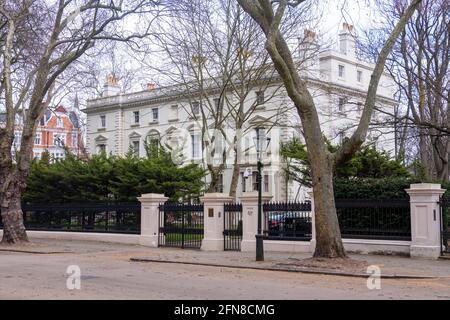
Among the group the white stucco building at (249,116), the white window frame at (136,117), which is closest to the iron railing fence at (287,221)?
the white stucco building at (249,116)

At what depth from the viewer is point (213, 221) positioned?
21.4 metres

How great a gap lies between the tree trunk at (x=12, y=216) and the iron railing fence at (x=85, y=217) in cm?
378

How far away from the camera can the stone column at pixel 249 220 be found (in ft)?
67.2

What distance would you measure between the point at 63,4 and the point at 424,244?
54.8 feet

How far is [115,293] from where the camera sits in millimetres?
10664

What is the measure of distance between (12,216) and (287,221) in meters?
11.6

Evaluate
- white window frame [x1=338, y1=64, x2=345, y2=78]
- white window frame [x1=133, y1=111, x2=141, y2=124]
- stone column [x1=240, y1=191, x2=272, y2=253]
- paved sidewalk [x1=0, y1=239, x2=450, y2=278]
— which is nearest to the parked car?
stone column [x1=240, y1=191, x2=272, y2=253]

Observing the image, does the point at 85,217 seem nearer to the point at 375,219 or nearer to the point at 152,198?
the point at 152,198

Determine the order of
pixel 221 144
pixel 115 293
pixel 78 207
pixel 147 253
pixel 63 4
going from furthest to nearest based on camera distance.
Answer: pixel 221 144 < pixel 78 207 < pixel 63 4 < pixel 147 253 < pixel 115 293

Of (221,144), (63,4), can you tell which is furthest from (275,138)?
(63,4)

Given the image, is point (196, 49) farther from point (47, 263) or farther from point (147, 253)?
point (47, 263)

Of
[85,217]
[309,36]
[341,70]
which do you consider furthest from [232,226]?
[341,70]

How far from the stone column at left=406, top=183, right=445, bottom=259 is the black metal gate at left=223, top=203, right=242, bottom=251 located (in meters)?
6.48

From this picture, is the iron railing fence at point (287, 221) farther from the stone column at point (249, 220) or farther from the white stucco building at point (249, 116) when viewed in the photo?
the white stucco building at point (249, 116)
